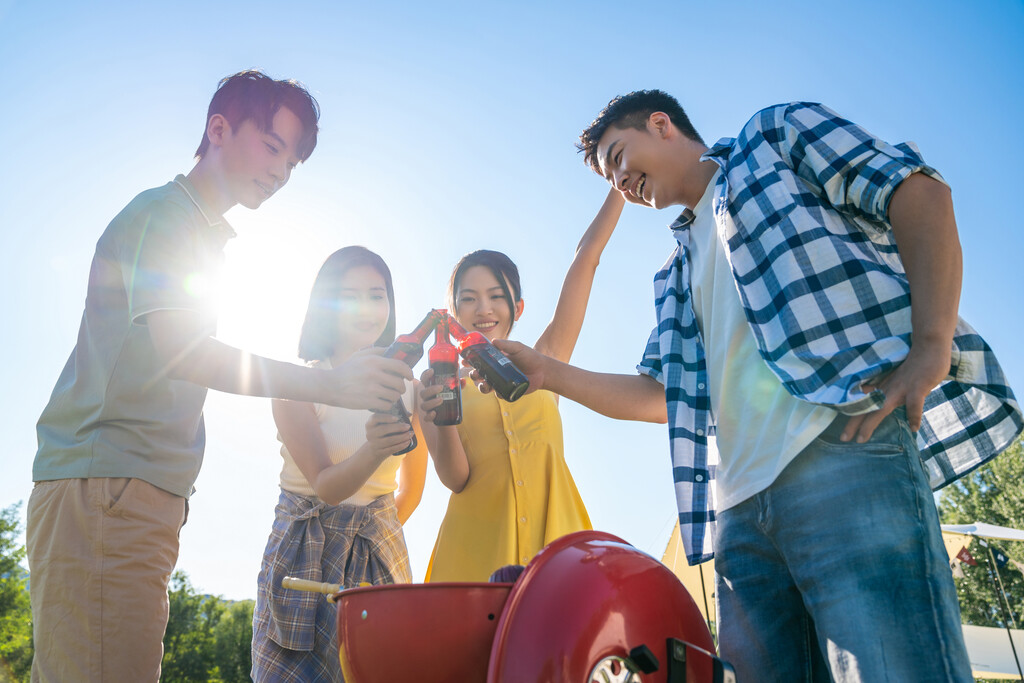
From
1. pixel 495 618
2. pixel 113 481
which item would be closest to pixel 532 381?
pixel 495 618

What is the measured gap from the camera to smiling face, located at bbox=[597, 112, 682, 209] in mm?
2352

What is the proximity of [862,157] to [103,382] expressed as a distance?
7.47 ft

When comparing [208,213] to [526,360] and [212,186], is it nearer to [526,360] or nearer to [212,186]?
[212,186]

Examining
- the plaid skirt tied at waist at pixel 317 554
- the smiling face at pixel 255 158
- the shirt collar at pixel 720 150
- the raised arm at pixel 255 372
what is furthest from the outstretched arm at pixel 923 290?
the smiling face at pixel 255 158

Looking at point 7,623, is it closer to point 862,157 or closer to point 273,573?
point 273,573

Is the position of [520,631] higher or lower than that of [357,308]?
lower

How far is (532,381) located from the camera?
2.40 m

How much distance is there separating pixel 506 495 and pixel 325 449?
2.59 feet

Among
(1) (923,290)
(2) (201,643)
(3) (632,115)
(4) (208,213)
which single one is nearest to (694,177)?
(3) (632,115)

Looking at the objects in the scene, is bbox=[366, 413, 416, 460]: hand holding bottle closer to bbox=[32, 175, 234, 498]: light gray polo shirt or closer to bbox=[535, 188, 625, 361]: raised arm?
bbox=[32, 175, 234, 498]: light gray polo shirt

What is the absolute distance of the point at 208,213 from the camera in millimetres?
2436

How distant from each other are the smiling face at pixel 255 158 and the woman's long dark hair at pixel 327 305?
1.95ft

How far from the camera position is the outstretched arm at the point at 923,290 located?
1.48m

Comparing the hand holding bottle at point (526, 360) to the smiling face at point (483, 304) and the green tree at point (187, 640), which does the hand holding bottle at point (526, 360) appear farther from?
the green tree at point (187, 640)
